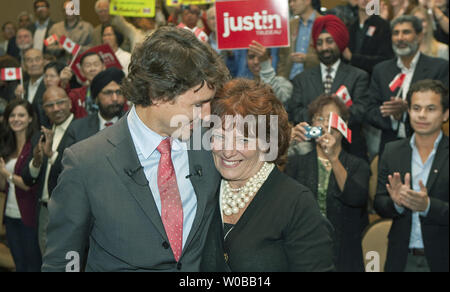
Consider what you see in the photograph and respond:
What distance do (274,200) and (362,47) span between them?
262 cm

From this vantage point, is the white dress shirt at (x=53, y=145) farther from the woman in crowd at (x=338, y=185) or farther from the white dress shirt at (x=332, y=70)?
the white dress shirt at (x=332, y=70)

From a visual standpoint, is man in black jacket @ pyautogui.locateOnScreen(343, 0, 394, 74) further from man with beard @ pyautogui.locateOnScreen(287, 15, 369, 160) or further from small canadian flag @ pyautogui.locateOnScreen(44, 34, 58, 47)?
small canadian flag @ pyautogui.locateOnScreen(44, 34, 58, 47)

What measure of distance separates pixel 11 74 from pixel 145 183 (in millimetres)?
3062

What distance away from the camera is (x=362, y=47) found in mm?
4344

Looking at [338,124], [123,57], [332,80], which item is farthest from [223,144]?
[123,57]

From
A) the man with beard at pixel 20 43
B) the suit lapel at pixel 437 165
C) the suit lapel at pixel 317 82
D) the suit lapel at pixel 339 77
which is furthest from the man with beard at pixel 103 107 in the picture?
the suit lapel at pixel 437 165

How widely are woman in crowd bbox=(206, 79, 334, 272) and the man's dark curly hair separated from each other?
0.49 feet

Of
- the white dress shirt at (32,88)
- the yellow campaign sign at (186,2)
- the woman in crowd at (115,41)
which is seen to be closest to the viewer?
the white dress shirt at (32,88)

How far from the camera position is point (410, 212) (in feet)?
10.7

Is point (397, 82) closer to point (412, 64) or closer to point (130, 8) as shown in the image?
point (412, 64)

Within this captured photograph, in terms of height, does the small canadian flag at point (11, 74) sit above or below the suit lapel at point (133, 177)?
above

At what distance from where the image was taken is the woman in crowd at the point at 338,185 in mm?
3254

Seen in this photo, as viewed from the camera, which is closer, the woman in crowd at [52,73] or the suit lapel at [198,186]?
the suit lapel at [198,186]

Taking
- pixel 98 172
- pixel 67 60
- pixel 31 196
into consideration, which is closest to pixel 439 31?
pixel 67 60
